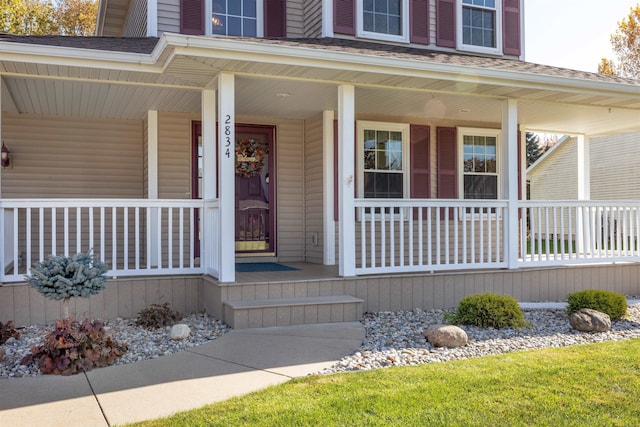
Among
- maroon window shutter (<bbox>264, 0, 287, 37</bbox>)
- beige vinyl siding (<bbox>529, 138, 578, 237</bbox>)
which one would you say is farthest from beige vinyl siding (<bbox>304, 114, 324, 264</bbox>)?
beige vinyl siding (<bbox>529, 138, 578, 237</bbox>)

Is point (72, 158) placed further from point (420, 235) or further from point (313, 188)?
point (420, 235)

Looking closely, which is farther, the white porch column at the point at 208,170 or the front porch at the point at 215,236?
the white porch column at the point at 208,170

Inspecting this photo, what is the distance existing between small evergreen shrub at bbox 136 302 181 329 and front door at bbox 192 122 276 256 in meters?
2.58

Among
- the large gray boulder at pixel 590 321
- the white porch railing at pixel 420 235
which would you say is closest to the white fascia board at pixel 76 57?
the white porch railing at pixel 420 235

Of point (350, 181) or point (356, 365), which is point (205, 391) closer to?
point (356, 365)

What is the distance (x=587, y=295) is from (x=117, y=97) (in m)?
6.05

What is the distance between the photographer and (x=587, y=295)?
20.9 ft

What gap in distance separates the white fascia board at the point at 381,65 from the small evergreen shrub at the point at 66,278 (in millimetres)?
2153

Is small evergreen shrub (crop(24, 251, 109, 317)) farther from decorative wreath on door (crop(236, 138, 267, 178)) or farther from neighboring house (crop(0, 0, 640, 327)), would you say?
decorative wreath on door (crop(236, 138, 267, 178))

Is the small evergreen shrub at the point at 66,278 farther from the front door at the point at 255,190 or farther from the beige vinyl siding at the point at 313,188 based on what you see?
the beige vinyl siding at the point at 313,188

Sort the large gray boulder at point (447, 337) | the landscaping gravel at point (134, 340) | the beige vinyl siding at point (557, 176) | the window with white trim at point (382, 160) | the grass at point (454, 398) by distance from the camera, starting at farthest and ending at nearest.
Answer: the beige vinyl siding at point (557, 176) → the window with white trim at point (382, 160) → the large gray boulder at point (447, 337) → the landscaping gravel at point (134, 340) → the grass at point (454, 398)

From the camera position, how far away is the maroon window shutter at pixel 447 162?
9250mm

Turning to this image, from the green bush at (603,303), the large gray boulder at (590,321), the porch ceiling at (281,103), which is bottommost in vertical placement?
the large gray boulder at (590,321)

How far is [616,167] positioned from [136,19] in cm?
1679
